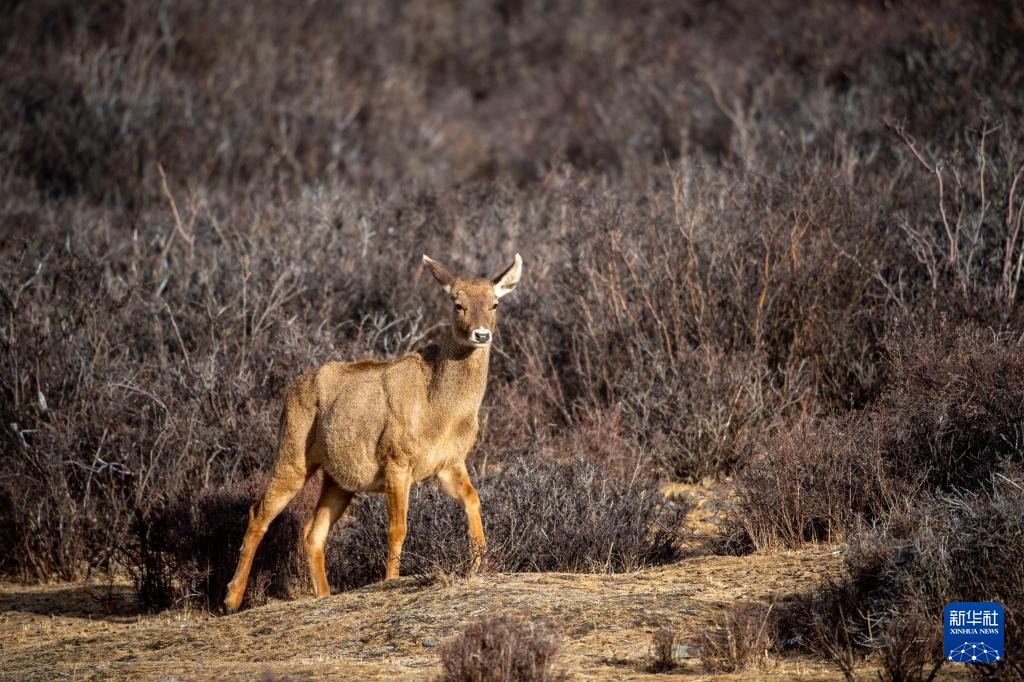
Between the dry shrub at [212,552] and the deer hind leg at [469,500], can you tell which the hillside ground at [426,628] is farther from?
the dry shrub at [212,552]

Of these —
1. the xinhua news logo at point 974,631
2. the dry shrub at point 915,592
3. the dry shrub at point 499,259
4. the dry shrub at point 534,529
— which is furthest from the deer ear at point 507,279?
the xinhua news logo at point 974,631

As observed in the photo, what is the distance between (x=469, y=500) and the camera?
29.1ft

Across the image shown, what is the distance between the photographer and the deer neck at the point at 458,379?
8945mm

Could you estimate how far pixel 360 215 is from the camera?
16.1m

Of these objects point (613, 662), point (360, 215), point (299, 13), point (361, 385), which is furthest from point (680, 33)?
point (613, 662)

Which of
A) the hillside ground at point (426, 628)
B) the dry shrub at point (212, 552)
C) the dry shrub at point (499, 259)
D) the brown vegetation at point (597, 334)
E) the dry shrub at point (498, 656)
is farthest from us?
the dry shrub at point (499, 259)

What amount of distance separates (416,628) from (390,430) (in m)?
1.63

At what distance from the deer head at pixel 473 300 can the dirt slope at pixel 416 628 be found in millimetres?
1655

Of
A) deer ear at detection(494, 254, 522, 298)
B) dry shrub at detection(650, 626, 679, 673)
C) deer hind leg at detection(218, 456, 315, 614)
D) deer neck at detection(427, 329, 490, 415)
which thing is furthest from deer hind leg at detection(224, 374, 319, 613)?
dry shrub at detection(650, 626, 679, 673)

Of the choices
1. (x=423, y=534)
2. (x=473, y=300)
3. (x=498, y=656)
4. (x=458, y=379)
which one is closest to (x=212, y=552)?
(x=423, y=534)

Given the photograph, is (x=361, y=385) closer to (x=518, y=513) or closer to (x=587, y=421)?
(x=518, y=513)

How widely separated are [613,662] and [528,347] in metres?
6.72

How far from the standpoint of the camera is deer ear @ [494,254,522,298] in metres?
9.15

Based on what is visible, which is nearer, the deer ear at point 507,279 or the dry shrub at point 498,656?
the dry shrub at point 498,656
